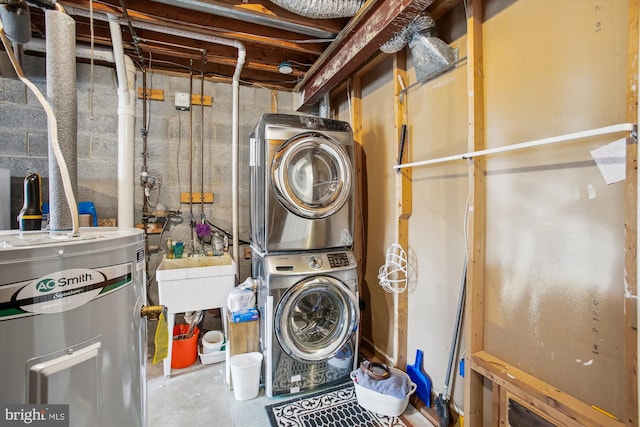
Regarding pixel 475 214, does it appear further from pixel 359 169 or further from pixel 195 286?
pixel 195 286

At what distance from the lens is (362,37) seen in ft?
6.28

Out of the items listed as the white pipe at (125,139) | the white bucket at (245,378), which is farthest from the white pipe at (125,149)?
the white bucket at (245,378)

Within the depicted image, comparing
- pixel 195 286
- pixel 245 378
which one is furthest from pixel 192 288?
pixel 245 378

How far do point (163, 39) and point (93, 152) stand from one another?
115 centimetres

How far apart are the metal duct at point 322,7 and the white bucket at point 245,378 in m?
2.34

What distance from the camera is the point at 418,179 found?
6.73 feet

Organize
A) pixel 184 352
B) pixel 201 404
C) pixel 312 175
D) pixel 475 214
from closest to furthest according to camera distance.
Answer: pixel 475 214
pixel 201 404
pixel 312 175
pixel 184 352

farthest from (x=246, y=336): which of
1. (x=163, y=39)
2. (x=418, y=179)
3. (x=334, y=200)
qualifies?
(x=163, y=39)

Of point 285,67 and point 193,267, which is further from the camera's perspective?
point 285,67

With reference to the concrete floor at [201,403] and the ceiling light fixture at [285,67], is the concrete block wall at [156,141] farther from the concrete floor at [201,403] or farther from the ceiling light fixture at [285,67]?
the concrete floor at [201,403]

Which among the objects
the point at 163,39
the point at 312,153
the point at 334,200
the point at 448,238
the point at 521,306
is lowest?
the point at 521,306

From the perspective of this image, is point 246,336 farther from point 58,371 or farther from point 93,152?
point 93,152

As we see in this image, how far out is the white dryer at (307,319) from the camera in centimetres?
199

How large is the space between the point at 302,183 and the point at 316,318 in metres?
1.07
